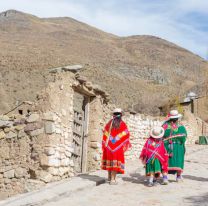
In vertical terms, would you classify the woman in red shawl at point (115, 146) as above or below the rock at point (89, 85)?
below

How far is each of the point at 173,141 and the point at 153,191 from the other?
59.7 inches

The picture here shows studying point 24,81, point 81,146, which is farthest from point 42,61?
point 81,146

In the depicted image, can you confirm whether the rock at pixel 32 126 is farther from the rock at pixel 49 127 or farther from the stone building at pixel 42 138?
the rock at pixel 49 127

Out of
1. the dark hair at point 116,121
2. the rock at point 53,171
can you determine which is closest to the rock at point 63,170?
the rock at point 53,171

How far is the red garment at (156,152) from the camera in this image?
26.9ft

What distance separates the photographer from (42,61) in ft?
191

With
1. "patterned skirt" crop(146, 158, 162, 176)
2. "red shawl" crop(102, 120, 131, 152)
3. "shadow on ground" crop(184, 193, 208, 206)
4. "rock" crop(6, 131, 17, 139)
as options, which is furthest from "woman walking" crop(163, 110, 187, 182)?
"rock" crop(6, 131, 17, 139)

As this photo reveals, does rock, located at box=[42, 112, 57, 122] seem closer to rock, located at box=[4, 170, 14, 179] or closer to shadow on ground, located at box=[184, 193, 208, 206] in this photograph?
rock, located at box=[4, 170, 14, 179]

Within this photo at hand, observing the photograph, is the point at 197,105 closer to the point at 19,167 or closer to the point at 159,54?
the point at 19,167

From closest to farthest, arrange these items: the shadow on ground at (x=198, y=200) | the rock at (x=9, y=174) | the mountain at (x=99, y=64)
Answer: the shadow on ground at (x=198, y=200)
the rock at (x=9, y=174)
the mountain at (x=99, y=64)

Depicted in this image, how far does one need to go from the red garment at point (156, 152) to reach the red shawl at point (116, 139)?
0.46 meters

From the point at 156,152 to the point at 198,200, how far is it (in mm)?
1756

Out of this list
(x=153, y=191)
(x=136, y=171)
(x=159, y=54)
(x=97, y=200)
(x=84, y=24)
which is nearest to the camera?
(x=97, y=200)

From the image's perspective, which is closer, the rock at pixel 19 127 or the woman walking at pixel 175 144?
the woman walking at pixel 175 144
